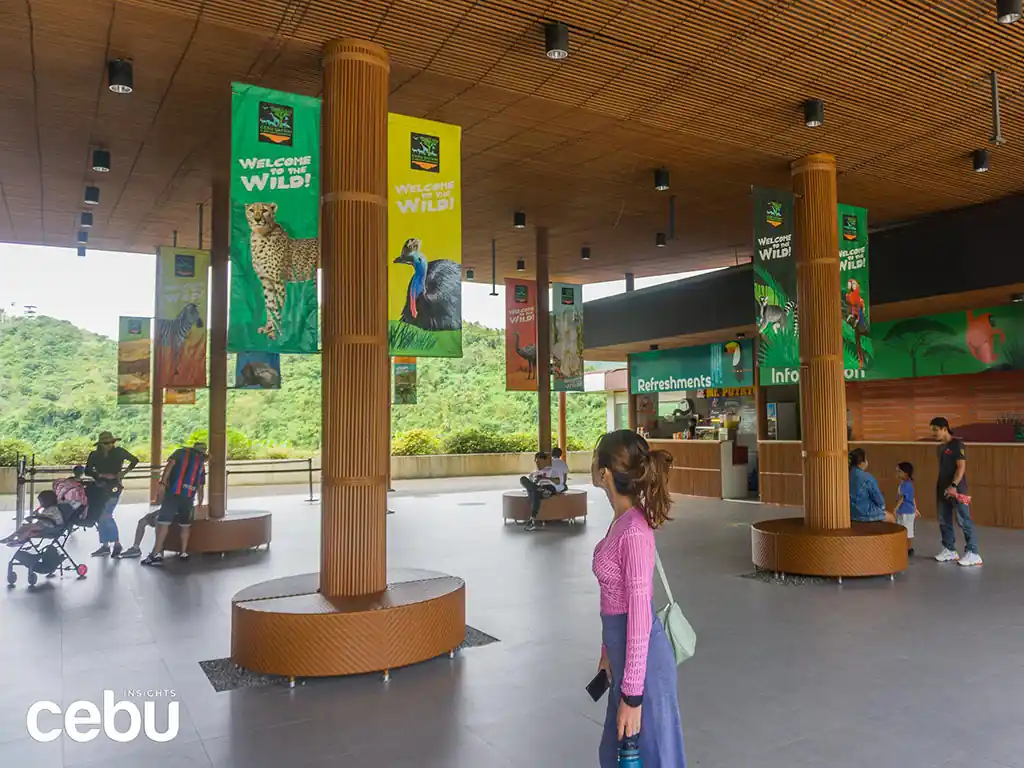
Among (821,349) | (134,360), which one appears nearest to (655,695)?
(821,349)

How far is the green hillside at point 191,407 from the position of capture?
35.1 metres

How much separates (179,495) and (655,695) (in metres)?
7.93

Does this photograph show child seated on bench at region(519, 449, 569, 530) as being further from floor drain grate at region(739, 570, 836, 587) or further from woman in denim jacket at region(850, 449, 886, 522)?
woman in denim jacket at region(850, 449, 886, 522)

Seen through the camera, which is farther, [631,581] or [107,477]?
[107,477]

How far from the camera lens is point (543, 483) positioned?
1209cm

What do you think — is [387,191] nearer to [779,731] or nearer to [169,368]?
[779,731]

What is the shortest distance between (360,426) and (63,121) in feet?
16.1

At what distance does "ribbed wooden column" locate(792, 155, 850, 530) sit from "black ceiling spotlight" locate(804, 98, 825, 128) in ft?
4.33

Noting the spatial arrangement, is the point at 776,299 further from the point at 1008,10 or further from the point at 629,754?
the point at 629,754

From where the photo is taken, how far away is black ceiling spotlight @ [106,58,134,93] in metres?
6.07

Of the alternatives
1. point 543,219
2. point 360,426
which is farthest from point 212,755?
point 543,219

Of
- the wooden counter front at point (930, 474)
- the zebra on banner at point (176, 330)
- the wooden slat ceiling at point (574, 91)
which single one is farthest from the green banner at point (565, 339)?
the zebra on banner at point (176, 330)

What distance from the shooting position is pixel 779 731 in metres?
3.82

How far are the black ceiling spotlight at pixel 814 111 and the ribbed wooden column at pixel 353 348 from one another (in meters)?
4.05
